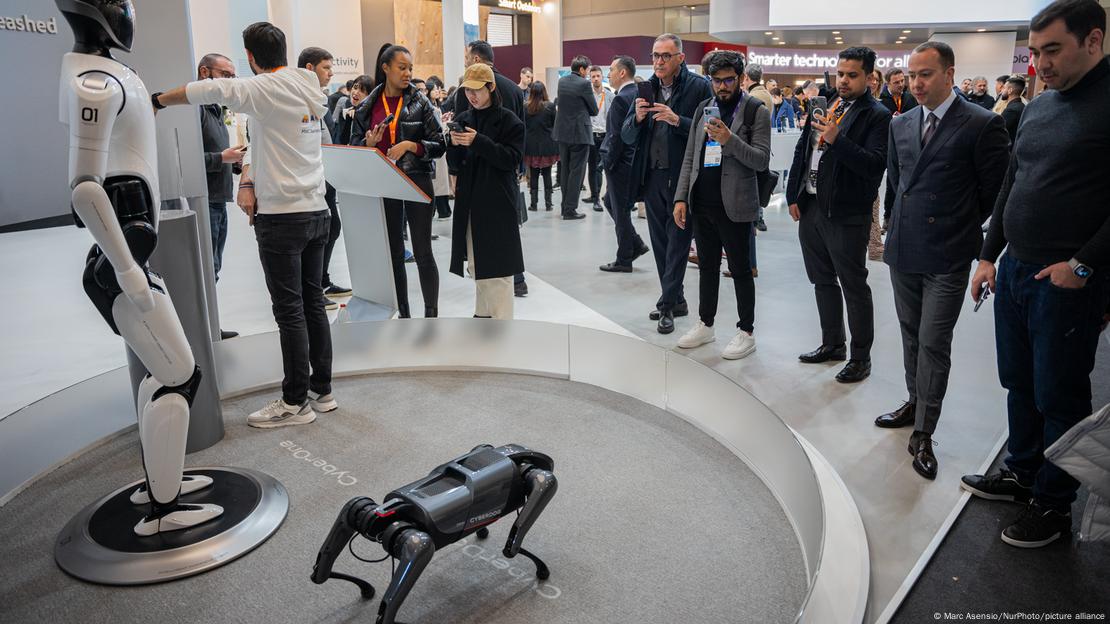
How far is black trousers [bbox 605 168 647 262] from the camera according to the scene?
517 cm

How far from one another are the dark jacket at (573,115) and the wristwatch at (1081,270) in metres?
5.76

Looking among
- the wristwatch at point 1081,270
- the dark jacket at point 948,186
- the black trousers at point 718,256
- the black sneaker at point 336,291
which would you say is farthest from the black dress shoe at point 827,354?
the black sneaker at point 336,291

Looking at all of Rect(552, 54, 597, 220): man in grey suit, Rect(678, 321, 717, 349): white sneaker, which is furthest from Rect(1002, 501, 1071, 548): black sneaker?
Rect(552, 54, 597, 220): man in grey suit

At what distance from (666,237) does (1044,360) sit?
251 cm

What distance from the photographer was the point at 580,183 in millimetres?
8188

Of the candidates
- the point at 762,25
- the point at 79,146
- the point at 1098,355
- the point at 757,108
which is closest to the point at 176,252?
the point at 79,146

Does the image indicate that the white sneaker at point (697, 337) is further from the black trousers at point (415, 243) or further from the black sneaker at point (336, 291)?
the black sneaker at point (336, 291)

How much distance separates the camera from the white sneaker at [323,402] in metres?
3.38

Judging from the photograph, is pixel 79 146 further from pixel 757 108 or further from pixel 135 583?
pixel 757 108

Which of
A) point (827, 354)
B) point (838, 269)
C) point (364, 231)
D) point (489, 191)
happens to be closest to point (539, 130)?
point (364, 231)

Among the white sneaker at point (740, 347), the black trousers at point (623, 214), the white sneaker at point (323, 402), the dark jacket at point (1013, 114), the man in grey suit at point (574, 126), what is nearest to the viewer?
the white sneaker at point (323, 402)

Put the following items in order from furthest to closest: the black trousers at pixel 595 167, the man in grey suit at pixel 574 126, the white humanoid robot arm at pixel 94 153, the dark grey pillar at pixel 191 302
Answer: the black trousers at pixel 595 167 < the man in grey suit at pixel 574 126 < the dark grey pillar at pixel 191 302 < the white humanoid robot arm at pixel 94 153

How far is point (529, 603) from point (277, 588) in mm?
704

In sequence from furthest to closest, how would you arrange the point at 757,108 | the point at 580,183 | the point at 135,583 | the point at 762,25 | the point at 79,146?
the point at 762,25
the point at 580,183
the point at 757,108
the point at 135,583
the point at 79,146
